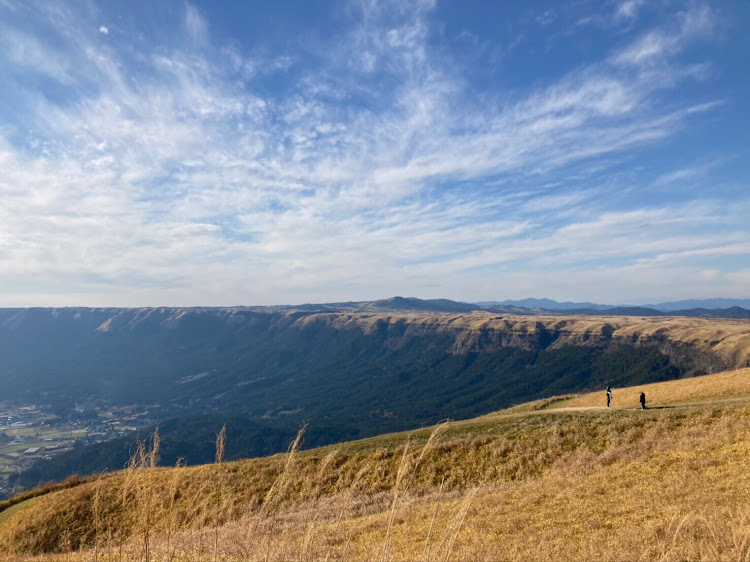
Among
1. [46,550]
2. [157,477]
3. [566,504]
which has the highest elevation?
[566,504]

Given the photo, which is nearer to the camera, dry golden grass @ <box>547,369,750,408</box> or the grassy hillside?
the grassy hillside

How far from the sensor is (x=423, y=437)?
33.5 meters

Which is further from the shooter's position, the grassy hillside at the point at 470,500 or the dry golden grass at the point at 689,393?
the dry golden grass at the point at 689,393

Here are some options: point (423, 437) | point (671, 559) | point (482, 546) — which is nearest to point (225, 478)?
point (423, 437)

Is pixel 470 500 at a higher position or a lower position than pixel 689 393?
higher

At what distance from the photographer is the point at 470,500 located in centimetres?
586

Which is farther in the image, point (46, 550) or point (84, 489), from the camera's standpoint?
point (84, 489)

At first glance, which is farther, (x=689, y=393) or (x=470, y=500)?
(x=689, y=393)

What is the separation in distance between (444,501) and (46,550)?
26362 millimetres

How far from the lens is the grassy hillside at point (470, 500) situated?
33.9 ft

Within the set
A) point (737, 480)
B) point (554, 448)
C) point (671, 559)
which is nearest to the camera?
point (671, 559)

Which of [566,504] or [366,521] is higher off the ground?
[566,504]

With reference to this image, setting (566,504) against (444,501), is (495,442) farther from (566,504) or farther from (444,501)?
(566,504)

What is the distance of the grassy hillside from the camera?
33.9 ft
